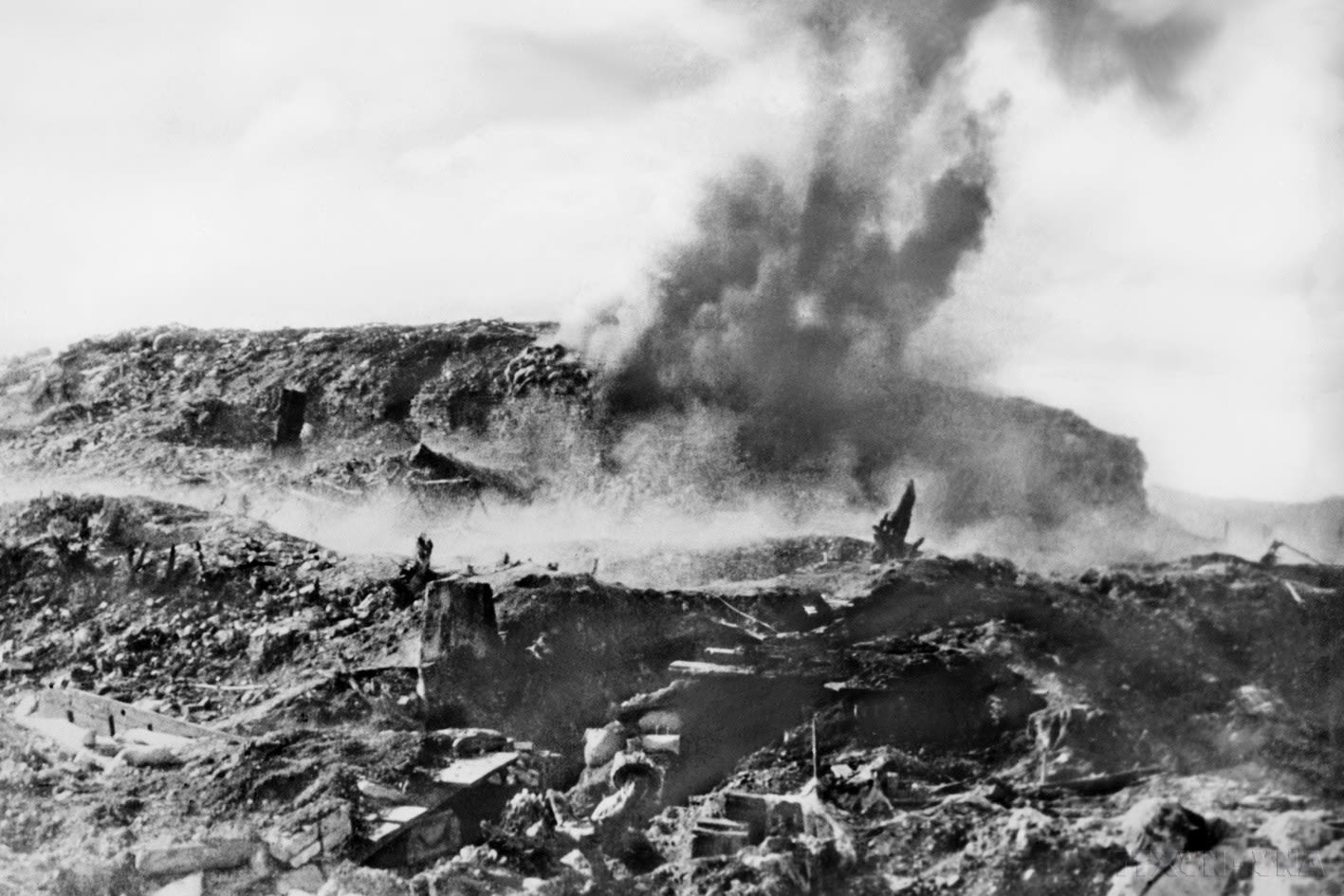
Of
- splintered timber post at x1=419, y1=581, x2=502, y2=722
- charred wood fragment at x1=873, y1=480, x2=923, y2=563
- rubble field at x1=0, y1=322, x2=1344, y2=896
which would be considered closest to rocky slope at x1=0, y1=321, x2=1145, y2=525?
charred wood fragment at x1=873, y1=480, x2=923, y2=563

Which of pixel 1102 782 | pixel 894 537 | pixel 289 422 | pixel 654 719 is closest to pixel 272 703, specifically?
pixel 654 719

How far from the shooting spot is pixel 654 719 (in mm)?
9969

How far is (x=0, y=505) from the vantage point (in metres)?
13.7

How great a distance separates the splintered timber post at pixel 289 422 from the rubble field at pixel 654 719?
17.4ft

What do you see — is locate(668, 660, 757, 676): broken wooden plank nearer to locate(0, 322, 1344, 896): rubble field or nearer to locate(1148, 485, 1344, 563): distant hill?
locate(0, 322, 1344, 896): rubble field

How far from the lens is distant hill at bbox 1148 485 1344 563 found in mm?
10766

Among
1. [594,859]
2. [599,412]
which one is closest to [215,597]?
[594,859]

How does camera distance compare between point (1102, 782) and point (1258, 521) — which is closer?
point (1102, 782)

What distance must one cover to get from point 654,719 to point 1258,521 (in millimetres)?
7603

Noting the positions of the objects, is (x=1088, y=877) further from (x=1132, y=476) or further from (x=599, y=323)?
(x=599, y=323)

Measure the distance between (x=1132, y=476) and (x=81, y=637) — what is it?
1306 centimetres

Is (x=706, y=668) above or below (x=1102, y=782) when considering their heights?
above

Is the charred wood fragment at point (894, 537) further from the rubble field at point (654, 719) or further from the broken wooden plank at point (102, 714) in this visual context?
the broken wooden plank at point (102, 714)

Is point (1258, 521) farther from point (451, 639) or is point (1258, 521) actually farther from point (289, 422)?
point (289, 422)
